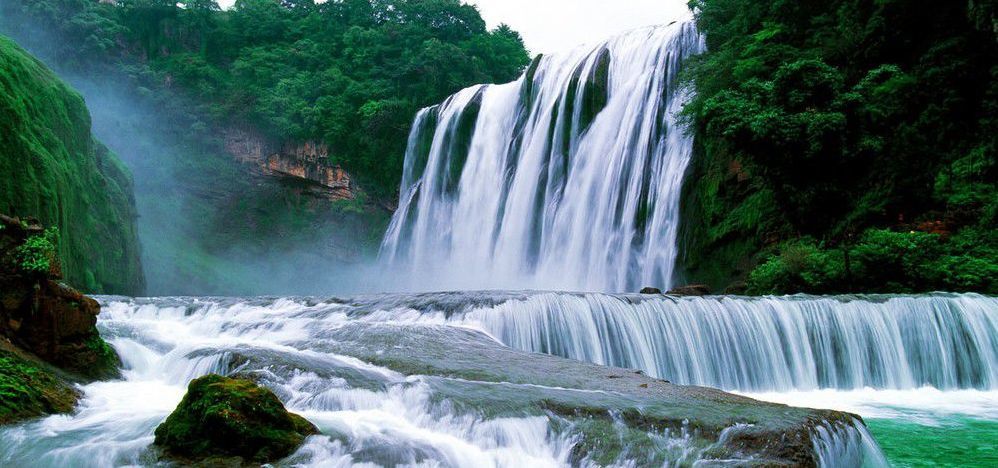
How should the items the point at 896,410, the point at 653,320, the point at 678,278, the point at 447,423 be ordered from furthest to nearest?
the point at 678,278
the point at 653,320
the point at 896,410
the point at 447,423

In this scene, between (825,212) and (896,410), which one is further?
(825,212)

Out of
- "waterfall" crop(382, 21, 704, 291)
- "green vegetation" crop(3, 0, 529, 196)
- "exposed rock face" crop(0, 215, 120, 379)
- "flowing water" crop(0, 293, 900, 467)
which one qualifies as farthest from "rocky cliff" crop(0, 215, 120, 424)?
"green vegetation" crop(3, 0, 529, 196)

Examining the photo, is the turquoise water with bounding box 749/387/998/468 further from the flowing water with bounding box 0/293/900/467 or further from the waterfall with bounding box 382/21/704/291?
the waterfall with bounding box 382/21/704/291

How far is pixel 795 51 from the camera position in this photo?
17281mm

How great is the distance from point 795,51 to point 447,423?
15.1 metres

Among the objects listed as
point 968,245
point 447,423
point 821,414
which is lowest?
point 447,423

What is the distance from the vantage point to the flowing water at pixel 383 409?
4840mm

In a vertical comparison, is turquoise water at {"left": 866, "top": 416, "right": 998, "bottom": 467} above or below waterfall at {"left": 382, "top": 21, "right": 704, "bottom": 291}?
below

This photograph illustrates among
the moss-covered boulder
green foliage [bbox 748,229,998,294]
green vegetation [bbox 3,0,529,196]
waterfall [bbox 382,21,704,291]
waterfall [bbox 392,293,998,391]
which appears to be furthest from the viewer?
green vegetation [bbox 3,0,529,196]

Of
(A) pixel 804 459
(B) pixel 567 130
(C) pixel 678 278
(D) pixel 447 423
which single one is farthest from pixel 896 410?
(B) pixel 567 130

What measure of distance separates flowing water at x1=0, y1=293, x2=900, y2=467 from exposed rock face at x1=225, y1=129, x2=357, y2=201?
92.6ft

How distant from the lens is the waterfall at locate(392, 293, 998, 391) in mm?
10125

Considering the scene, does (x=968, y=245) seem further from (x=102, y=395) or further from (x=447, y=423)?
(x=102, y=395)

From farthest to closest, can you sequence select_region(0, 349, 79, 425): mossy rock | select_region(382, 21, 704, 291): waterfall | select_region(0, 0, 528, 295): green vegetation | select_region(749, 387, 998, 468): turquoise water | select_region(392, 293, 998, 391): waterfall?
1. select_region(0, 0, 528, 295): green vegetation
2. select_region(382, 21, 704, 291): waterfall
3. select_region(392, 293, 998, 391): waterfall
4. select_region(749, 387, 998, 468): turquoise water
5. select_region(0, 349, 79, 425): mossy rock
